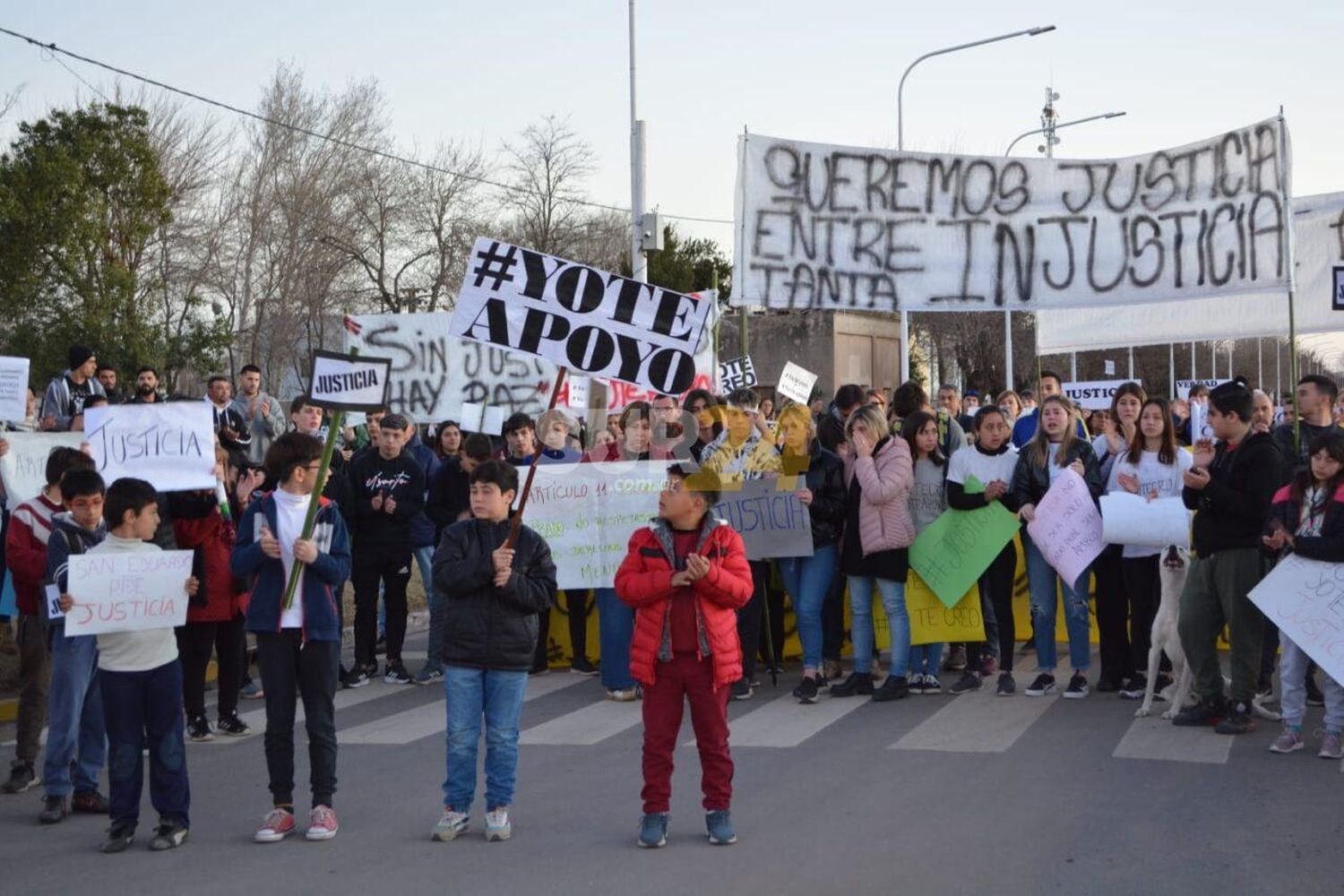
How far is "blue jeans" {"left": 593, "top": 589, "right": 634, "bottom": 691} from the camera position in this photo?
35.8 ft

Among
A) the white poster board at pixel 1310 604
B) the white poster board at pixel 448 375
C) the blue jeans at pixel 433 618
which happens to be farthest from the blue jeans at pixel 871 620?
the white poster board at pixel 448 375

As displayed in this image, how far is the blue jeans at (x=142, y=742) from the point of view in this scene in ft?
22.3

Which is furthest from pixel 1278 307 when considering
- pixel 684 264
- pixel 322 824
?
pixel 684 264

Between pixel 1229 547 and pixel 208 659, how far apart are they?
248 inches

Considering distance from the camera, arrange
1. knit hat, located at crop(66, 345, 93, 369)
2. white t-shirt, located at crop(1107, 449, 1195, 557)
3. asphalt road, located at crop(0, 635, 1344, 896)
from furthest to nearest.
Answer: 1. knit hat, located at crop(66, 345, 93, 369)
2. white t-shirt, located at crop(1107, 449, 1195, 557)
3. asphalt road, located at crop(0, 635, 1344, 896)

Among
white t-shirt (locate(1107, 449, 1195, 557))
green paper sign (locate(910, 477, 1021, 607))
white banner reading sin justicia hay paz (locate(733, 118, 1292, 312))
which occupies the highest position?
white banner reading sin justicia hay paz (locate(733, 118, 1292, 312))

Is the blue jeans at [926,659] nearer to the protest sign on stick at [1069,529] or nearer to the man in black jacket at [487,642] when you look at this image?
the protest sign on stick at [1069,529]

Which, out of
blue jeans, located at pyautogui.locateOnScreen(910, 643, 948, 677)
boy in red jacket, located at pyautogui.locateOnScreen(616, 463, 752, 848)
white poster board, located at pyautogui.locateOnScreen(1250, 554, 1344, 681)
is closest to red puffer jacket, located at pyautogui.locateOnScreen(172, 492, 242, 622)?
boy in red jacket, located at pyautogui.locateOnScreen(616, 463, 752, 848)

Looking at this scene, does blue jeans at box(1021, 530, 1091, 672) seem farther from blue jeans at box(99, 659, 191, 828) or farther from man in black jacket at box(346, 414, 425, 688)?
blue jeans at box(99, 659, 191, 828)

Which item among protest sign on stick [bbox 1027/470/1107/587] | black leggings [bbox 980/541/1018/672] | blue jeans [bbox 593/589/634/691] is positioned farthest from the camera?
blue jeans [bbox 593/589/634/691]

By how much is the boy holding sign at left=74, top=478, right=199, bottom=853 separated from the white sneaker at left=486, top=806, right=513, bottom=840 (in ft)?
4.58

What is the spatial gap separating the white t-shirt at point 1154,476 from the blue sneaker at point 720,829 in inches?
178

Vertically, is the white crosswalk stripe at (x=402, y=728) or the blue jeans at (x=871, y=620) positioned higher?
the blue jeans at (x=871, y=620)

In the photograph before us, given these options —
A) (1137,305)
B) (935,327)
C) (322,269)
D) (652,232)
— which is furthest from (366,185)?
(1137,305)
